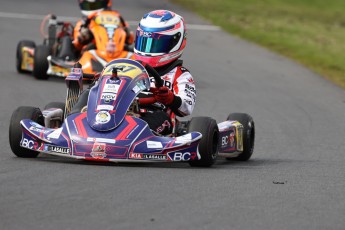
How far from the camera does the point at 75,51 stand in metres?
14.8

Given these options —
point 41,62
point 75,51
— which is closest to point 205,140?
point 41,62

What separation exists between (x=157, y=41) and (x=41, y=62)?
569 centimetres

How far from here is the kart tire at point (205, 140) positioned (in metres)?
7.83

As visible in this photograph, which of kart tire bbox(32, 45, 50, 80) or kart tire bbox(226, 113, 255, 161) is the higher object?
kart tire bbox(226, 113, 255, 161)

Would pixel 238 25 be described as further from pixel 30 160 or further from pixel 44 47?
pixel 30 160

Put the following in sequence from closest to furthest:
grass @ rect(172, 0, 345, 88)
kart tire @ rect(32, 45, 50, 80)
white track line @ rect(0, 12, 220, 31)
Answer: kart tire @ rect(32, 45, 50, 80)
grass @ rect(172, 0, 345, 88)
white track line @ rect(0, 12, 220, 31)

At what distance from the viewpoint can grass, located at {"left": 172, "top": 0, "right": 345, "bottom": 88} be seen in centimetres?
1800

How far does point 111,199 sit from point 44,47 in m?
8.53

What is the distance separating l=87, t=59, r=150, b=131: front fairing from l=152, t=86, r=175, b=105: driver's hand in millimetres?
92

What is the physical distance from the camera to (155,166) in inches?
307

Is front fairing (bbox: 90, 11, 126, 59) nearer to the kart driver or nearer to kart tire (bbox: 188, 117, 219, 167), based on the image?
the kart driver

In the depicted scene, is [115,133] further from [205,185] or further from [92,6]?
[92,6]

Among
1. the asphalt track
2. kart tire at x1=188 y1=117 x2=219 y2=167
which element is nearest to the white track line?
the asphalt track

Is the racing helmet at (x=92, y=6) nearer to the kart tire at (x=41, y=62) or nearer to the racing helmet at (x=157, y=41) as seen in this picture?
the kart tire at (x=41, y=62)
